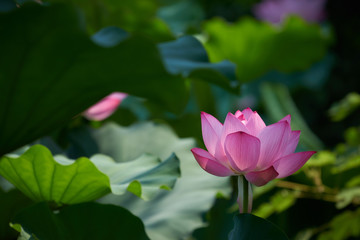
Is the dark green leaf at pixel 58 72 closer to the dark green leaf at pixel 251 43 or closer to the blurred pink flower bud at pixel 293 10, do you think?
the dark green leaf at pixel 251 43

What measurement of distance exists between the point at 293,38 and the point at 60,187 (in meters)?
1.21

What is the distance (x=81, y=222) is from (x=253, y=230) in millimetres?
216

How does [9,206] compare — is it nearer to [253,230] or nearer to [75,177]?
[75,177]

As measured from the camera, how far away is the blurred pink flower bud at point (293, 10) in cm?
261

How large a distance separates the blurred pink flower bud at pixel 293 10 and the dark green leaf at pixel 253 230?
2.19m

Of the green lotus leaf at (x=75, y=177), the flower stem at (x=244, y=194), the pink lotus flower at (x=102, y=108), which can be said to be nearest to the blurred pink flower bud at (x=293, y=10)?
the pink lotus flower at (x=102, y=108)

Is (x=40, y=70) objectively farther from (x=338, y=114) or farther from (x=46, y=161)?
(x=338, y=114)

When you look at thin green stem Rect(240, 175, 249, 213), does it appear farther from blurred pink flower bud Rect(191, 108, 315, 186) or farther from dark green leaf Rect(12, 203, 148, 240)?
dark green leaf Rect(12, 203, 148, 240)

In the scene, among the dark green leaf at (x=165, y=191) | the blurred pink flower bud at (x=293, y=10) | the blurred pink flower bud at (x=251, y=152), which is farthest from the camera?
the blurred pink flower bud at (x=293, y=10)

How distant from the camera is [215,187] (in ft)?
2.73

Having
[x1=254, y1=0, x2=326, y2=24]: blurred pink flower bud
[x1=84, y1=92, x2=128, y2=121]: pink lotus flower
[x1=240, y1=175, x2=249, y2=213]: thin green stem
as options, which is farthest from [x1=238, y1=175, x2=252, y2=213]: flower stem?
[x1=254, y1=0, x2=326, y2=24]: blurred pink flower bud

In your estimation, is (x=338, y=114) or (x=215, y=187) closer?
(x=215, y=187)

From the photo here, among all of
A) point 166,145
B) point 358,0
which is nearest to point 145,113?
point 166,145

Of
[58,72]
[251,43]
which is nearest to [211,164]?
[58,72]
